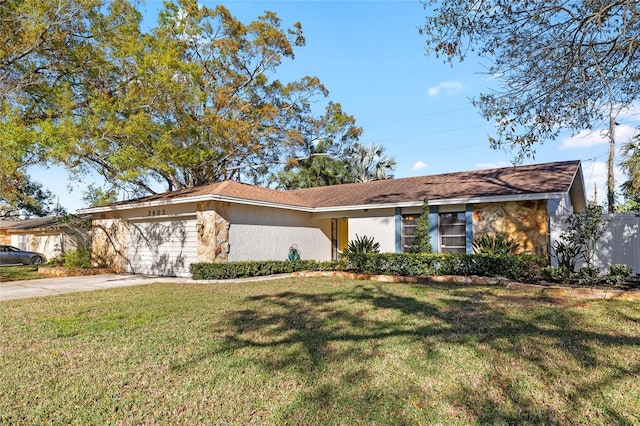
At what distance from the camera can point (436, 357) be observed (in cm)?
438

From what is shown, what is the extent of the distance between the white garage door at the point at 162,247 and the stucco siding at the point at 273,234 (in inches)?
62.6

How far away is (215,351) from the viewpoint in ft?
15.4

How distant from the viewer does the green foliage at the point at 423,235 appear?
496 inches

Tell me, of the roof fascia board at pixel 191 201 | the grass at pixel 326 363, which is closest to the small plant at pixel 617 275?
the grass at pixel 326 363

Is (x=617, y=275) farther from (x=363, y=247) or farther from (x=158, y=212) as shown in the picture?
(x=158, y=212)

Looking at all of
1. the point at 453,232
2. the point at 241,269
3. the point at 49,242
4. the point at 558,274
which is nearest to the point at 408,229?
the point at 453,232

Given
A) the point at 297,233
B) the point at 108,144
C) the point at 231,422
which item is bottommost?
the point at 231,422

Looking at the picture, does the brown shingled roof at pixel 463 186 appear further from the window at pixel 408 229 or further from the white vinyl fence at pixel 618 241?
the white vinyl fence at pixel 618 241

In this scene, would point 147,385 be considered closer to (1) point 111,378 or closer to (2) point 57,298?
(1) point 111,378

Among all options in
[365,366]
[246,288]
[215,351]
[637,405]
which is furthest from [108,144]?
[637,405]

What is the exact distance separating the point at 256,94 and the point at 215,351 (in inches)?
817

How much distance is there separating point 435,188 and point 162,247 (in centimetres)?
1097

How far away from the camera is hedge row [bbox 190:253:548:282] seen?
998cm

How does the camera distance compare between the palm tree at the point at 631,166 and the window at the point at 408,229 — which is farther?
the palm tree at the point at 631,166
